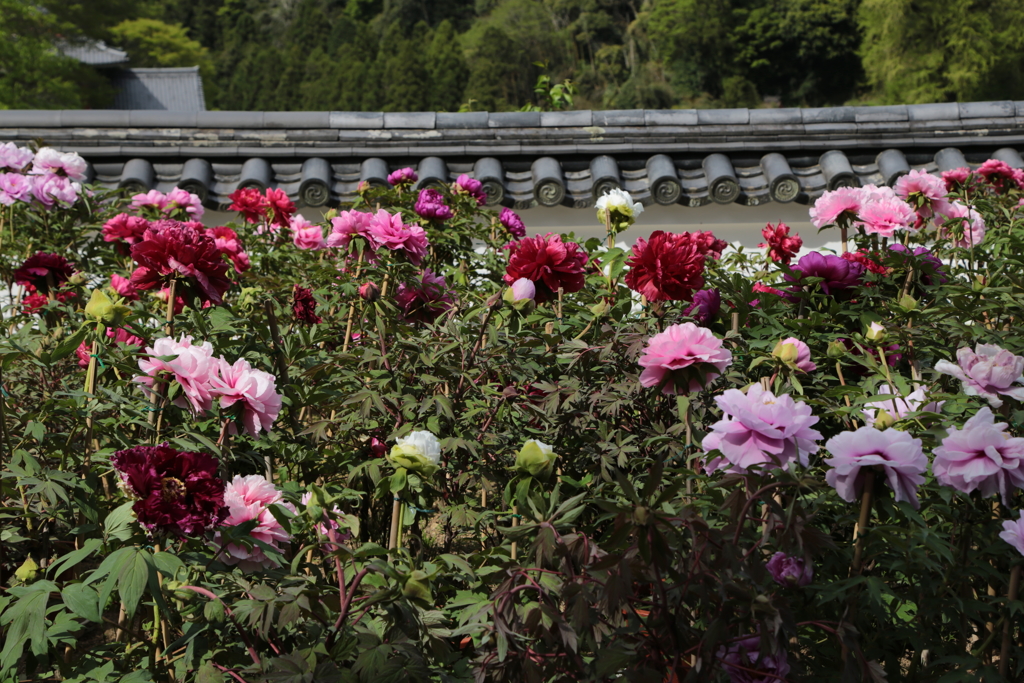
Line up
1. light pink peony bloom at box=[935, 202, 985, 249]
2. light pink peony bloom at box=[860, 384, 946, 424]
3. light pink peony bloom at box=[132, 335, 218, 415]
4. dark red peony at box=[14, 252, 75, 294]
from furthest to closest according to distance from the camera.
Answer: light pink peony bloom at box=[935, 202, 985, 249] < dark red peony at box=[14, 252, 75, 294] < light pink peony bloom at box=[860, 384, 946, 424] < light pink peony bloom at box=[132, 335, 218, 415]

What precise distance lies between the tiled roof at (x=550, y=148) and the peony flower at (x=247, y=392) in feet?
7.93

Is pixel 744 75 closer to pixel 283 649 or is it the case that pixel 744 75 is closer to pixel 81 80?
pixel 81 80

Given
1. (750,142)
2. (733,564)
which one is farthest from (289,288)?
(750,142)

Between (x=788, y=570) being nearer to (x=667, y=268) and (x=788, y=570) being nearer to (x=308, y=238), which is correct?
(x=667, y=268)

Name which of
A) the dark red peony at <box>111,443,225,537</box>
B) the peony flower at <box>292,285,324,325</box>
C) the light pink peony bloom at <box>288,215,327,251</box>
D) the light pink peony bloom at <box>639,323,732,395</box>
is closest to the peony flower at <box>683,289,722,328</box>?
the light pink peony bloom at <box>639,323,732,395</box>

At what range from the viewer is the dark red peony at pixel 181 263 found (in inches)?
54.6

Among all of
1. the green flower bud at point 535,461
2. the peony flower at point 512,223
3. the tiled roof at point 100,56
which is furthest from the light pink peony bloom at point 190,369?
the tiled roof at point 100,56

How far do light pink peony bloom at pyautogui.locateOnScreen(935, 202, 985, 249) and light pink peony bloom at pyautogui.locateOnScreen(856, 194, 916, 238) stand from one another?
10 cm

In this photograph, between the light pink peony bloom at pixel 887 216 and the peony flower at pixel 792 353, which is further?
the light pink peony bloom at pixel 887 216

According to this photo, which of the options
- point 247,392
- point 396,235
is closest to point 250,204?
point 396,235

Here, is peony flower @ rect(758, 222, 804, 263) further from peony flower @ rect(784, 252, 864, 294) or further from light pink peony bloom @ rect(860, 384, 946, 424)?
light pink peony bloom @ rect(860, 384, 946, 424)

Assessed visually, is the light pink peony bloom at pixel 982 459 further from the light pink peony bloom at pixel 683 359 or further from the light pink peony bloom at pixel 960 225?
the light pink peony bloom at pixel 960 225

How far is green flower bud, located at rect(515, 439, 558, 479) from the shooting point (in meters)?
1.20

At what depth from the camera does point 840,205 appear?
195 centimetres
